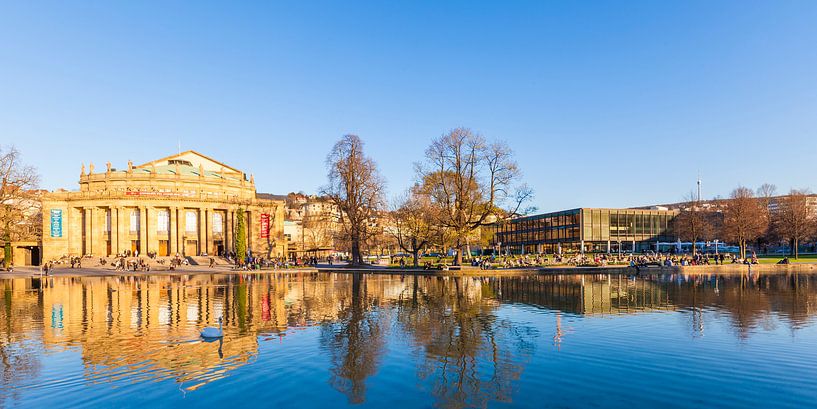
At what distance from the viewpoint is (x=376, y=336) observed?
625 inches

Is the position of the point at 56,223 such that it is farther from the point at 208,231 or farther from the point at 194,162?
the point at 194,162

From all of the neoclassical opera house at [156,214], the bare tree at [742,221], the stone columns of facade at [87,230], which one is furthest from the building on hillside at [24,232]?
the bare tree at [742,221]

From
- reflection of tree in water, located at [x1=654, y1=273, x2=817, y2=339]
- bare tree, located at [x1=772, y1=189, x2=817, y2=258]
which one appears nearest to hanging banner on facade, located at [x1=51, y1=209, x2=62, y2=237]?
reflection of tree in water, located at [x1=654, y1=273, x2=817, y2=339]

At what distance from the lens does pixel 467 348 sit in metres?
14.1

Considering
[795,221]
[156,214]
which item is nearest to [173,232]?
[156,214]

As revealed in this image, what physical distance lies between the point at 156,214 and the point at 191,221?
19.0 ft

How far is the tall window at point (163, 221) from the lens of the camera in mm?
81188

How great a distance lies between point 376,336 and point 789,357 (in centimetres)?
1132

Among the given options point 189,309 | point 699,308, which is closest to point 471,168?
point 699,308

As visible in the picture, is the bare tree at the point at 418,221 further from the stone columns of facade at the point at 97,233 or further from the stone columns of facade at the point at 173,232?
the stone columns of facade at the point at 97,233

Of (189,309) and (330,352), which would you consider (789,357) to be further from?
(189,309)

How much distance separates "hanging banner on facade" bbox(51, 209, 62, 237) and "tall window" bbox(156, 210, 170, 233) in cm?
1318

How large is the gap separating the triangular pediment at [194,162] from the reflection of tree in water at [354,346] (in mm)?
80275

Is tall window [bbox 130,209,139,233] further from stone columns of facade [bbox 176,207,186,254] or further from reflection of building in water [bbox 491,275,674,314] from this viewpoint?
reflection of building in water [bbox 491,275,674,314]
